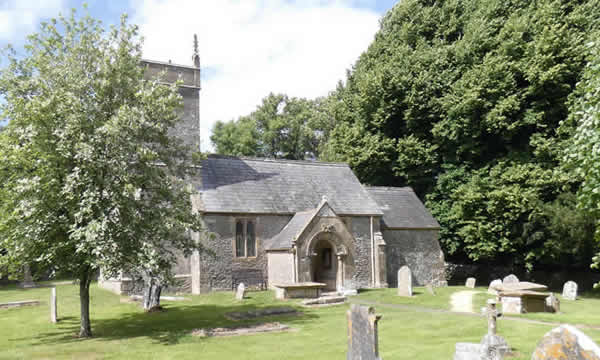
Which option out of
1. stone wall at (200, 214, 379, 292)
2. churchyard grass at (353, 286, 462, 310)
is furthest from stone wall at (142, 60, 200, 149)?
churchyard grass at (353, 286, 462, 310)

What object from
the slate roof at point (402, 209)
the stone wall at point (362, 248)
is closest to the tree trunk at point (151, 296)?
the stone wall at point (362, 248)

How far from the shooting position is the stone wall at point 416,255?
1242 inches

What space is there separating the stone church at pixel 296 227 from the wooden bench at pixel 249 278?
0.06 metres

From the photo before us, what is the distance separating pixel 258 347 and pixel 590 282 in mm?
26445

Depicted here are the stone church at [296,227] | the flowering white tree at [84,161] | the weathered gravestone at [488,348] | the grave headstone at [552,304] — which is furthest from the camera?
the stone church at [296,227]

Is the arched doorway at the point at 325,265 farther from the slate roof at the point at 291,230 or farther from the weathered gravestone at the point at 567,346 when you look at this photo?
the weathered gravestone at the point at 567,346

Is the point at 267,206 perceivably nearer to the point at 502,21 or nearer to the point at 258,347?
the point at 258,347

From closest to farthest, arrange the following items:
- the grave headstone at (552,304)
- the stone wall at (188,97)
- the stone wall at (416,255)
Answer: the grave headstone at (552,304)
the stone wall at (416,255)
the stone wall at (188,97)

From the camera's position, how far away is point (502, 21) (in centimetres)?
3152

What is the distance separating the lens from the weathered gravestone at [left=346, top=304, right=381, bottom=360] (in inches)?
362

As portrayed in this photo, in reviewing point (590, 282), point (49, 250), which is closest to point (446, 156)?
point (590, 282)

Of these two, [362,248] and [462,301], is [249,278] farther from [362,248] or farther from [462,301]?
[462,301]

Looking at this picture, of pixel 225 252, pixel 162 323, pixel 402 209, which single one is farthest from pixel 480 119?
pixel 162 323

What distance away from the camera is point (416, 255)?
105 feet
